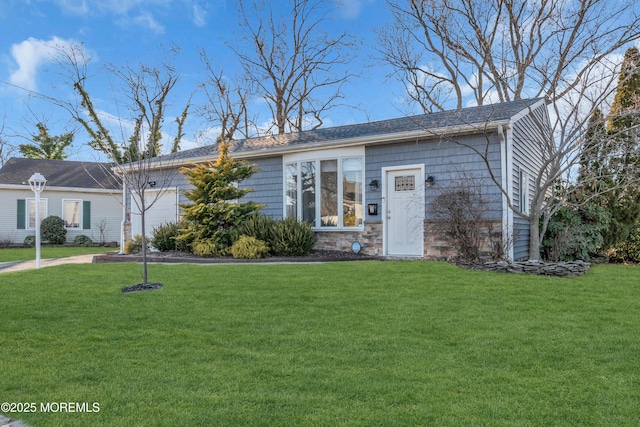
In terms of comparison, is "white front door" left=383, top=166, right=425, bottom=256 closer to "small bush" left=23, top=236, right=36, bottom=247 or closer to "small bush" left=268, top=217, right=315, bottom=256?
"small bush" left=268, top=217, right=315, bottom=256

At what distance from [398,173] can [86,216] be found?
15.2 metres

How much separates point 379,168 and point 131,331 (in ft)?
22.7

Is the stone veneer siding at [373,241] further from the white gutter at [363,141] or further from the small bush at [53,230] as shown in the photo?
the small bush at [53,230]

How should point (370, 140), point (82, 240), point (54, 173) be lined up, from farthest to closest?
point (54, 173)
point (82, 240)
point (370, 140)

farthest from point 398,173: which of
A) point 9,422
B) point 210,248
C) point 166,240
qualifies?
point 9,422

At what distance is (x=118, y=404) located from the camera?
8.26 ft

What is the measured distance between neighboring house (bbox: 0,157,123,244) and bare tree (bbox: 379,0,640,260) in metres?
13.5

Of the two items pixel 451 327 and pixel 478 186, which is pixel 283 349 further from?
pixel 478 186

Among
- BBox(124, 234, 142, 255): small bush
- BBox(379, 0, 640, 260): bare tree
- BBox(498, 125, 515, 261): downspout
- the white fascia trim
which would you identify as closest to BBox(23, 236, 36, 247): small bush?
BBox(124, 234, 142, 255): small bush

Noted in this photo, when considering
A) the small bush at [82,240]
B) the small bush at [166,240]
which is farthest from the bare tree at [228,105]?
the small bush at [166,240]

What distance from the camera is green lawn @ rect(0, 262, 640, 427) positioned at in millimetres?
2441

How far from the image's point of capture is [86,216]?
1934 cm

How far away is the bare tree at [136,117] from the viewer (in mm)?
8914

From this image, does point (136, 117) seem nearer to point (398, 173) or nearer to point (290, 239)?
point (290, 239)
